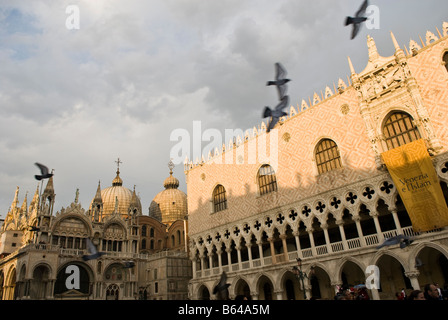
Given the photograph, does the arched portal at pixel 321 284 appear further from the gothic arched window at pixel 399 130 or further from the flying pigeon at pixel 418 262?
the gothic arched window at pixel 399 130

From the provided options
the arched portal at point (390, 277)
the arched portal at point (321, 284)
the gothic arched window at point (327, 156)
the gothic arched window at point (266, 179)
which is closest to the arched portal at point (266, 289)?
the arched portal at point (321, 284)

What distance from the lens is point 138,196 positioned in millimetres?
45750

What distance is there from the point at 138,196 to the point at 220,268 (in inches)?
935

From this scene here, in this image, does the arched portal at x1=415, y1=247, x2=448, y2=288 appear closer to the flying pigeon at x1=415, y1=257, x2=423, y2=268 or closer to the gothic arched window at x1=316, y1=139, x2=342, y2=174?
the flying pigeon at x1=415, y1=257, x2=423, y2=268

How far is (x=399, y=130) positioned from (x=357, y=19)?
29.5ft

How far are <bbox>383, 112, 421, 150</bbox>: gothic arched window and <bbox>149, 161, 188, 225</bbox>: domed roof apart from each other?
3256 cm

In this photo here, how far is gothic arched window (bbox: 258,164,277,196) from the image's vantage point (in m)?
23.8

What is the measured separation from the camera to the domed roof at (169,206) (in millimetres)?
45469

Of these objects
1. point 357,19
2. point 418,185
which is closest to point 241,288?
point 418,185

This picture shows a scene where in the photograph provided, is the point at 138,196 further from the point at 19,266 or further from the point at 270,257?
the point at 270,257

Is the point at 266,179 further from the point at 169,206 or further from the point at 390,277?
the point at 169,206

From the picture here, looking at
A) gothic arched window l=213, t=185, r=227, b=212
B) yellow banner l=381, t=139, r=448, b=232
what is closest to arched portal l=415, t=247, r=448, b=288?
yellow banner l=381, t=139, r=448, b=232

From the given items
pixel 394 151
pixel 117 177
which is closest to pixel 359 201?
pixel 394 151
